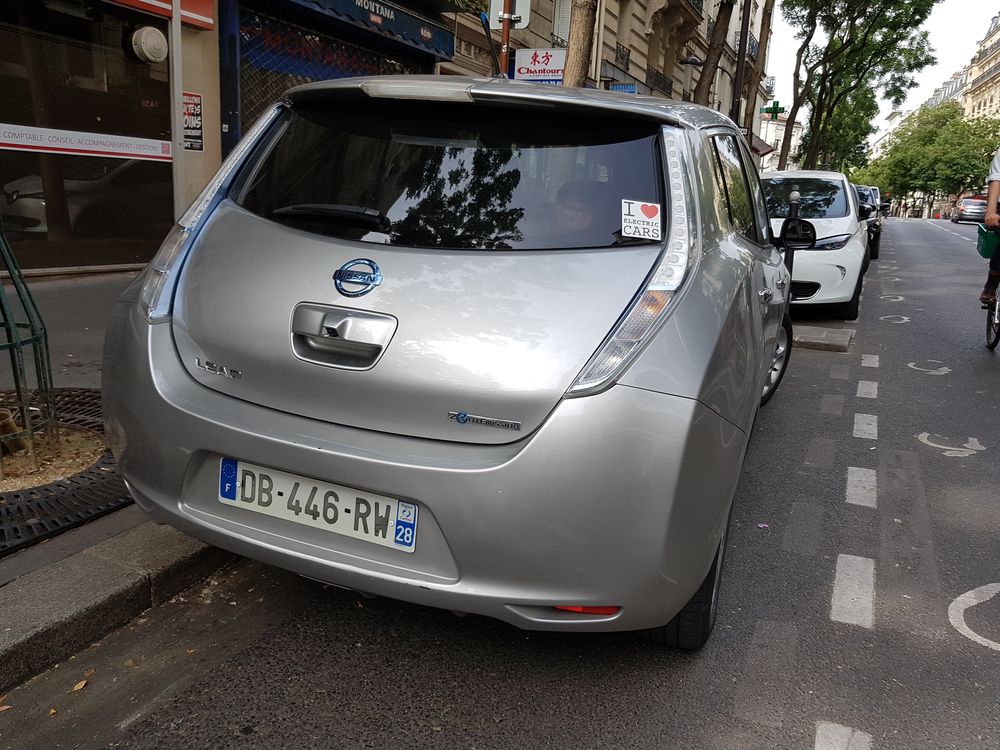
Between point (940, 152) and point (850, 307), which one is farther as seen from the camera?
point (940, 152)

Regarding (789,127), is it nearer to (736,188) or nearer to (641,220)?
(736,188)

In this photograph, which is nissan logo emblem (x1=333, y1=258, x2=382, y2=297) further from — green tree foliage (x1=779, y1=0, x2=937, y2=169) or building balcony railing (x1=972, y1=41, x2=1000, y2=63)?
building balcony railing (x1=972, y1=41, x2=1000, y2=63)

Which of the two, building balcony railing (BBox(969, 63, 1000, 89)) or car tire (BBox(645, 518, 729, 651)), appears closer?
car tire (BBox(645, 518, 729, 651))

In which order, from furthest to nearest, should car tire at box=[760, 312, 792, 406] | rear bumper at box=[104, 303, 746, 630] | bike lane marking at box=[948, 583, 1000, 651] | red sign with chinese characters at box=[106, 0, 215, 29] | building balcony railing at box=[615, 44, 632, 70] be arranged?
1. building balcony railing at box=[615, 44, 632, 70]
2. red sign with chinese characters at box=[106, 0, 215, 29]
3. car tire at box=[760, 312, 792, 406]
4. bike lane marking at box=[948, 583, 1000, 651]
5. rear bumper at box=[104, 303, 746, 630]

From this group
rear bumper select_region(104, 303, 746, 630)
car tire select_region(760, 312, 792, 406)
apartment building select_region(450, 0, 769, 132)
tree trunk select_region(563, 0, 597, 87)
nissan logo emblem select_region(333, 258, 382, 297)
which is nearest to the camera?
rear bumper select_region(104, 303, 746, 630)

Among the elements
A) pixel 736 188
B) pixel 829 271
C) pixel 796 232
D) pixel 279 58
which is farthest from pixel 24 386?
pixel 279 58

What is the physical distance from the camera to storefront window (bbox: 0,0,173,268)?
7934mm

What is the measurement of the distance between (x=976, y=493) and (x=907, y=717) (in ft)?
7.25

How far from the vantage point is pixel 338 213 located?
238cm

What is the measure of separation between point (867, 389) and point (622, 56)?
19.3 metres

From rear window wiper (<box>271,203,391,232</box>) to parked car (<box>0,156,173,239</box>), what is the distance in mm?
6798

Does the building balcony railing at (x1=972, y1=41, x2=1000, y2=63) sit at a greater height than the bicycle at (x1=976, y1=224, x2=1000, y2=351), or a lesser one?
greater

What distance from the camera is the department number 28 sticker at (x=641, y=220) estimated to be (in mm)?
2248

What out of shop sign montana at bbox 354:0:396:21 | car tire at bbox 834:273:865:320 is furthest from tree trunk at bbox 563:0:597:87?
shop sign montana at bbox 354:0:396:21
